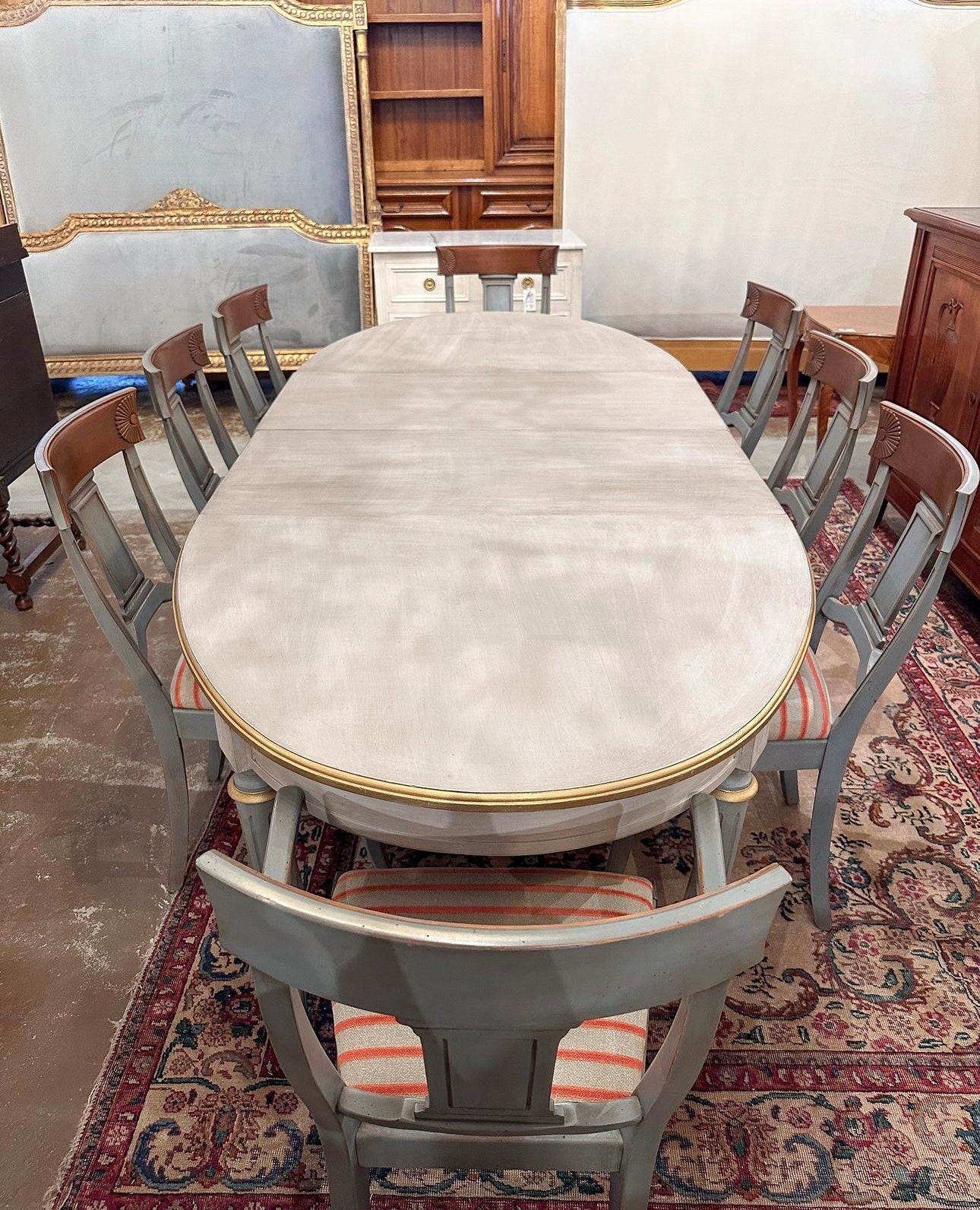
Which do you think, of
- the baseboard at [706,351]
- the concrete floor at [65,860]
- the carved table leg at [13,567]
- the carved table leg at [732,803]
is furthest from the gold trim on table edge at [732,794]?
the baseboard at [706,351]

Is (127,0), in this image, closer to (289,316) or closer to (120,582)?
(289,316)

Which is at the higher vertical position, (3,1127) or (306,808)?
(306,808)

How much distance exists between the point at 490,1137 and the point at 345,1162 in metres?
0.15

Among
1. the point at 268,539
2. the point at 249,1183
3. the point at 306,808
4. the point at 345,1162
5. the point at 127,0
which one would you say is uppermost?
the point at 127,0

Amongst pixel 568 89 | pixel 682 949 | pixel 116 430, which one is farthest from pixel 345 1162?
pixel 568 89

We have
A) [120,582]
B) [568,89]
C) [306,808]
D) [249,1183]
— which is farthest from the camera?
[568,89]

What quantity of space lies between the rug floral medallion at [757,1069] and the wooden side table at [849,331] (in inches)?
76.2

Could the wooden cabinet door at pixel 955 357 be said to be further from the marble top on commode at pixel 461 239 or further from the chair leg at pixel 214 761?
the chair leg at pixel 214 761

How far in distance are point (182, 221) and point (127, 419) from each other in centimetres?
269

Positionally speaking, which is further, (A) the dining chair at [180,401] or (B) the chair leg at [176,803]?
(A) the dining chair at [180,401]

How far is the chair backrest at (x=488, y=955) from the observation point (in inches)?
23.3

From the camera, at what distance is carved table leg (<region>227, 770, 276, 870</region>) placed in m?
1.10

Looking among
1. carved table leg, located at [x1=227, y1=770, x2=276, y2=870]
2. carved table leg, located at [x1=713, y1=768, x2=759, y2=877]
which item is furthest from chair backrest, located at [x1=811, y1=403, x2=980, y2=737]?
carved table leg, located at [x1=227, y1=770, x2=276, y2=870]

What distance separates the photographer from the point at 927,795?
74.8 inches
